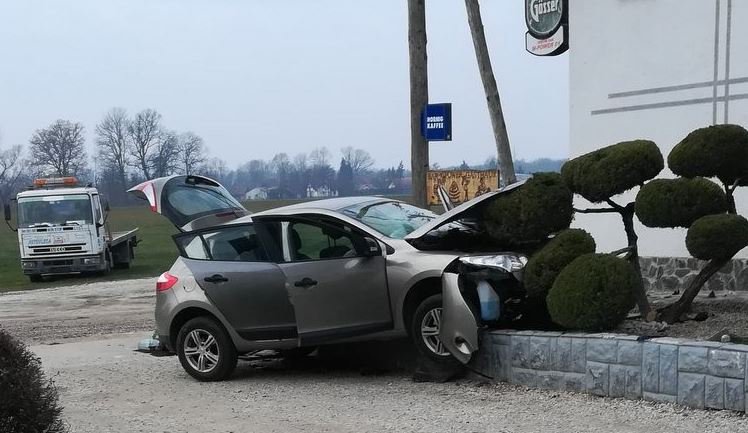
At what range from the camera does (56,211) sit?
24312mm

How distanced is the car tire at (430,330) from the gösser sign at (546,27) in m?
8.44

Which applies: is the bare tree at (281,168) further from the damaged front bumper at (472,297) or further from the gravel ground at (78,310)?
the damaged front bumper at (472,297)

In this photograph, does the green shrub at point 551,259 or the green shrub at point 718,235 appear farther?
the green shrub at point 551,259

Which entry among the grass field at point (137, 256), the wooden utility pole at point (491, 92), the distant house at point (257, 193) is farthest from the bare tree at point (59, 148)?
the wooden utility pole at point (491, 92)

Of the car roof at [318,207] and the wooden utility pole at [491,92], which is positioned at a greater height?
the wooden utility pole at [491,92]

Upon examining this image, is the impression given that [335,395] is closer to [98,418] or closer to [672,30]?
[98,418]

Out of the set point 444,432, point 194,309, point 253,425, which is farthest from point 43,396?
point 194,309

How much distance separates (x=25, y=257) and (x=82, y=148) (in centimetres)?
4346

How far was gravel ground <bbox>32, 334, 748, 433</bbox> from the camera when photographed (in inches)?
248

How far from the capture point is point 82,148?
65.5 meters

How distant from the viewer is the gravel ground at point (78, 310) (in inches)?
549

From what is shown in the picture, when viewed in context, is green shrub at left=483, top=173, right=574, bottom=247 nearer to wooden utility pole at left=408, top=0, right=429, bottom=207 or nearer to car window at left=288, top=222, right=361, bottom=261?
car window at left=288, top=222, right=361, bottom=261

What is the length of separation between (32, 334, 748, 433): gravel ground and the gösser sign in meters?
8.01

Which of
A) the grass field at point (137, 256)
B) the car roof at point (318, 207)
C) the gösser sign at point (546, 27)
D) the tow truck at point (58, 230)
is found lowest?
the grass field at point (137, 256)
